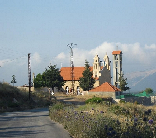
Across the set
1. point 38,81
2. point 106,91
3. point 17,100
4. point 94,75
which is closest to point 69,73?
point 94,75

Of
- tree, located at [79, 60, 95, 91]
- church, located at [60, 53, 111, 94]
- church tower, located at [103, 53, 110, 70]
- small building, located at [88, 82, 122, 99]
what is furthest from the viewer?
Result: church tower, located at [103, 53, 110, 70]

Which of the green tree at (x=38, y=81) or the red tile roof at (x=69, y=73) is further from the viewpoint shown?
the red tile roof at (x=69, y=73)

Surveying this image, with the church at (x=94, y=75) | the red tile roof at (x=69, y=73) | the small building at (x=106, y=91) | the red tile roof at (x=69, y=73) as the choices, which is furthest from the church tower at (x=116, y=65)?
the small building at (x=106, y=91)

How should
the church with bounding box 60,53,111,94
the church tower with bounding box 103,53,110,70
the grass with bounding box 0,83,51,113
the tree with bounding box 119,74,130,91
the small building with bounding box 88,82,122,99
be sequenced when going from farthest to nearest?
1. the church tower with bounding box 103,53,110,70
2. the church with bounding box 60,53,111,94
3. the tree with bounding box 119,74,130,91
4. the small building with bounding box 88,82,122,99
5. the grass with bounding box 0,83,51,113

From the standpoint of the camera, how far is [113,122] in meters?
11.0

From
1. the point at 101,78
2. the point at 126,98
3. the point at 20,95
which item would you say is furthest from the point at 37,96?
the point at 101,78

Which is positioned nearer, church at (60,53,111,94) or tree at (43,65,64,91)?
tree at (43,65,64,91)

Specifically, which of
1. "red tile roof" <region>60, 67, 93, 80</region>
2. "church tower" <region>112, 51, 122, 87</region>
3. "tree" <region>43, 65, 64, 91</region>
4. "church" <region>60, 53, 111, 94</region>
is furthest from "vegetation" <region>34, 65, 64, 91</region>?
"church tower" <region>112, 51, 122, 87</region>

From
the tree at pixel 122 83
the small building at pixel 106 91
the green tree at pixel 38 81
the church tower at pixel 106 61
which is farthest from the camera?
the church tower at pixel 106 61

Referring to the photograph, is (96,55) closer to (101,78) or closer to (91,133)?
(101,78)

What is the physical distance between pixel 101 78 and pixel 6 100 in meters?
50.3

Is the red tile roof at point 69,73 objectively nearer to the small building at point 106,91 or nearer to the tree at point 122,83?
the tree at point 122,83

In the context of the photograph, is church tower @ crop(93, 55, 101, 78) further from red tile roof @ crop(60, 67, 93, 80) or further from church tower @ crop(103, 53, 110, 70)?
church tower @ crop(103, 53, 110, 70)

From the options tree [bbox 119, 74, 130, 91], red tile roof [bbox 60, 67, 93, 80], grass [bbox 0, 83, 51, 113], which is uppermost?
red tile roof [bbox 60, 67, 93, 80]
